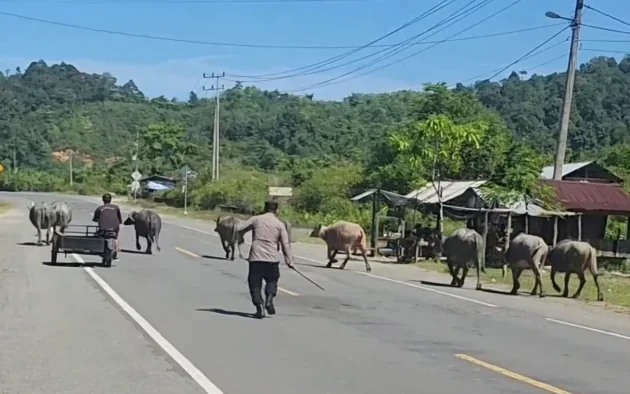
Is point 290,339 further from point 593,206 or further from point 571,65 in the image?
point 593,206

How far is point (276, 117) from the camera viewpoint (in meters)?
131

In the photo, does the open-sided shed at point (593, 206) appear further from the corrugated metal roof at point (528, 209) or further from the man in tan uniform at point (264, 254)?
the man in tan uniform at point (264, 254)

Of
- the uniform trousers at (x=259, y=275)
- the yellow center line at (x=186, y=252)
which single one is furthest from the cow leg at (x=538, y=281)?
the yellow center line at (x=186, y=252)

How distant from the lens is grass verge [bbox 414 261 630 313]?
22945 mm

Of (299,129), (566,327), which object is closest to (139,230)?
(566,327)

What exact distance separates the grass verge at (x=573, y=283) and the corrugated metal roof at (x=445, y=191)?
301cm

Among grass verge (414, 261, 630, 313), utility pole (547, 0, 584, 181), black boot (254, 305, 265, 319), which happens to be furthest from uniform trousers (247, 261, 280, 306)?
utility pole (547, 0, 584, 181)

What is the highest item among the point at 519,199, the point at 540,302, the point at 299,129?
the point at 299,129

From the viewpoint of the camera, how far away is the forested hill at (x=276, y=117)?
269 feet

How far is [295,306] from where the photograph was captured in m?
17.5

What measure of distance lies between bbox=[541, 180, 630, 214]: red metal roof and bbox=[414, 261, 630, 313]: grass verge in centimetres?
413

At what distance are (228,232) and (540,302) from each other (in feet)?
37.8

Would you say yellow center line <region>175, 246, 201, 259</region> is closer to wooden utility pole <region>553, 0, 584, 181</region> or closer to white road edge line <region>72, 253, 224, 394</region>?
white road edge line <region>72, 253, 224, 394</region>

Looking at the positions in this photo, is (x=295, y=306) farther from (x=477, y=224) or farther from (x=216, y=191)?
(x=216, y=191)
